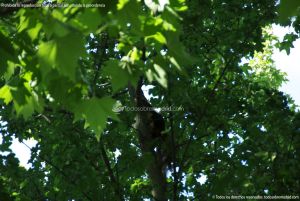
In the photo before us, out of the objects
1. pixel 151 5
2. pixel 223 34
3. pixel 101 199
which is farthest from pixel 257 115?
pixel 151 5

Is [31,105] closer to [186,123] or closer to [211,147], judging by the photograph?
[186,123]

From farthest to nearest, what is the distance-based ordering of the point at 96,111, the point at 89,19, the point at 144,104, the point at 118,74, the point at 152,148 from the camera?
the point at 144,104
the point at 152,148
the point at 96,111
the point at 118,74
the point at 89,19

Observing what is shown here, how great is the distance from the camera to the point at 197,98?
7.06m

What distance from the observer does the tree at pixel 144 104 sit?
3.04 metres

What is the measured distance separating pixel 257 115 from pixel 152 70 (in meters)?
3.91

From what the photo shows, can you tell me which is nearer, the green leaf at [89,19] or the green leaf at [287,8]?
the green leaf at [287,8]

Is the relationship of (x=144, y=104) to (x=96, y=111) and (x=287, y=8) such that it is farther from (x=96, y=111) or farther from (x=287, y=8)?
(x=287, y=8)

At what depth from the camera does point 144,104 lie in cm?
771

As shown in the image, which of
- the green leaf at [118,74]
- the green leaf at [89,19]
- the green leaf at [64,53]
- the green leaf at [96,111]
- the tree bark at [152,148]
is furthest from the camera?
the tree bark at [152,148]

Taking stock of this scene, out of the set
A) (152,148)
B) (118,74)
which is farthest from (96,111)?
(152,148)

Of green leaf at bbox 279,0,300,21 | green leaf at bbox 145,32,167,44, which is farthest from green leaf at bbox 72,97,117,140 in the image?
green leaf at bbox 279,0,300,21

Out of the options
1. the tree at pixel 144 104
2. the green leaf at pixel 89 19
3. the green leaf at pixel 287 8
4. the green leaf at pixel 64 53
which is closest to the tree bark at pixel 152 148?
the tree at pixel 144 104

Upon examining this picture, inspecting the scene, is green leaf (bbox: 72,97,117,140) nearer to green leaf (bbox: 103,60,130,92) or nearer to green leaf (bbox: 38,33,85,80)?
green leaf (bbox: 103,60,130,92)

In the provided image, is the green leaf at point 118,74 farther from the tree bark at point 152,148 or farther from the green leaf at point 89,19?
the tree bark at point 152,148
